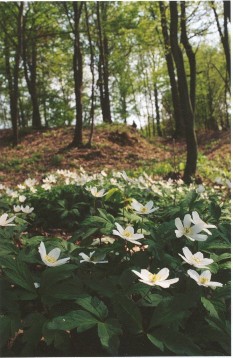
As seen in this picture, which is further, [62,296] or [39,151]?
[39,151]

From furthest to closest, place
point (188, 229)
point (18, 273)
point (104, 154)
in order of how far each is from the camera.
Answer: point (104, 154)
point (188, 229)
point (18, 273)

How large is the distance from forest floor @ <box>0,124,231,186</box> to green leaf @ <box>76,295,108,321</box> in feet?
27.0

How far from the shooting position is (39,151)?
1332cm

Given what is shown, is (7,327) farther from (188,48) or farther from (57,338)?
(188,48)

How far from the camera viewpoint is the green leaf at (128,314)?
1515 millimetres

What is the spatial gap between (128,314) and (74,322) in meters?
0.24

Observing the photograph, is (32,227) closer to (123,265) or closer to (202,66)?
(123,265)

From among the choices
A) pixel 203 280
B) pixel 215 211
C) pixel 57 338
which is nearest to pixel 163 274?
pixel 203 280

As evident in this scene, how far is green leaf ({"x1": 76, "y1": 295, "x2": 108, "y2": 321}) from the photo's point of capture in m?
1.52

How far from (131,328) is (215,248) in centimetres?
89

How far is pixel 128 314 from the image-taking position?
1543mm

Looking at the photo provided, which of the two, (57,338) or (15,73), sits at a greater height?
(15,73)

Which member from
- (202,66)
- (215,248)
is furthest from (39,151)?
(202,66)

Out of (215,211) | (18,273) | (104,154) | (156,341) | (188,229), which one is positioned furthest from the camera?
(104,154)
